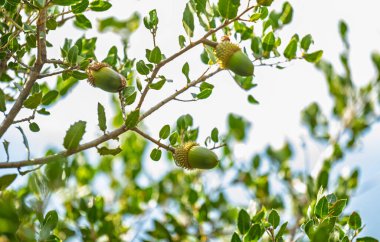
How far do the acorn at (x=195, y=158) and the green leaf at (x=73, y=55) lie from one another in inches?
16.9

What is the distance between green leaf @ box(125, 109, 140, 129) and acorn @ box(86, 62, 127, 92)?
18cm

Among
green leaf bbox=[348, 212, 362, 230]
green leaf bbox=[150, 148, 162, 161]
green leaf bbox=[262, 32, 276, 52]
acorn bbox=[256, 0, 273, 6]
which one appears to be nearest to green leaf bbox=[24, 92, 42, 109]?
green leaf bbox=[150, 148, 162, 161]

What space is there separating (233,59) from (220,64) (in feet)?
0.25

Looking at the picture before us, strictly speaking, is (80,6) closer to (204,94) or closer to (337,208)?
(204,94)

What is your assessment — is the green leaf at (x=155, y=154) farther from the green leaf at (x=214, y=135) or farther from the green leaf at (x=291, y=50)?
the green leaf at (x=291, y=50)

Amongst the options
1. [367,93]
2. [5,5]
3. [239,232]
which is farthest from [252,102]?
[367,93]

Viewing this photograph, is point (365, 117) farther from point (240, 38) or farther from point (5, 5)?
point (5, 5)

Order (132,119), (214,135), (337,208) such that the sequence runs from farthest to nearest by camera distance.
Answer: (214,135), (337,208), (132,119)

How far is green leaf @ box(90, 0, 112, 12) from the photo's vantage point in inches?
73.4

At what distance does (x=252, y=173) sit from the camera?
3680mm

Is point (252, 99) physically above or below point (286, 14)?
below

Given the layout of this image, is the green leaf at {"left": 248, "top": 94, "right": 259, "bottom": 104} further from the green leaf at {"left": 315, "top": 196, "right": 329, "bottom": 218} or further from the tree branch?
the tree branch

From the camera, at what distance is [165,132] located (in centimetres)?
183

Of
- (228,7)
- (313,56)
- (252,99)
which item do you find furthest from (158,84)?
(313,56)
